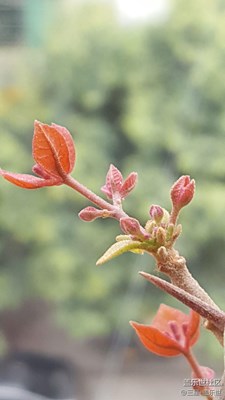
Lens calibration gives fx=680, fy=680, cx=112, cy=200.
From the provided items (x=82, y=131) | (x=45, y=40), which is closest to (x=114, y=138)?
(x=82, y=131)

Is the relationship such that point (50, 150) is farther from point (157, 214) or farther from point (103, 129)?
point (103, 129)

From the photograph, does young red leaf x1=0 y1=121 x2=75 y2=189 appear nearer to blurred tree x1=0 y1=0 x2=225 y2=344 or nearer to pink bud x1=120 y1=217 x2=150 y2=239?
pink bud x1=120 y1=217 x2=150 y2=239

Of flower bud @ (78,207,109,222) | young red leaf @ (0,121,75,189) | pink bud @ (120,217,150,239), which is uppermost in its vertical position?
young red leaf @ (0,121,75,189)

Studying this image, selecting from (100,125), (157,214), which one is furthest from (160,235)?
(100,125)

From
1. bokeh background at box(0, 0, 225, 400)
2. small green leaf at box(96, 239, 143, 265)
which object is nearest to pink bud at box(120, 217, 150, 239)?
small green leaf at box(96, 239, 143, 265)

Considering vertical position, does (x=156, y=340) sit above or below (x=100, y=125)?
below

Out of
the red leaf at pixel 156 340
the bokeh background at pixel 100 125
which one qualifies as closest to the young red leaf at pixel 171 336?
the red leaf at pixel 156 340
